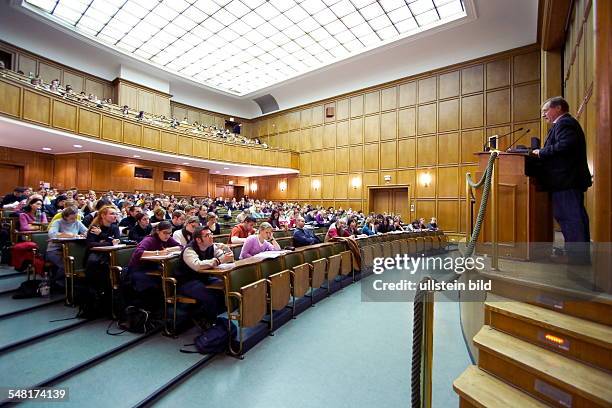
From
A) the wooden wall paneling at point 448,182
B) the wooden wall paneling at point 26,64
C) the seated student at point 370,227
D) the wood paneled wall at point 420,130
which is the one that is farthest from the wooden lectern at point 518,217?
the wooden wall paneling at point 26,64

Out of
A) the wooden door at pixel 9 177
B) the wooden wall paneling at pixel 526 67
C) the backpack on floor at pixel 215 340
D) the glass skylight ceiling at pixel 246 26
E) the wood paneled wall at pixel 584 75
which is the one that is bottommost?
the backpack on floor at pixel 215 340

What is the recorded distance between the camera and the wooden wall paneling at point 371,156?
44.5ft

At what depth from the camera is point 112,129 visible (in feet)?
32.4

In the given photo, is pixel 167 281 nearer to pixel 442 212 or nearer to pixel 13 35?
pixel 442 212

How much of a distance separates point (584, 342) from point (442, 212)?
10745 mm

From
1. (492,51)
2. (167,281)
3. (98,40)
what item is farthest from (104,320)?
(492,51)

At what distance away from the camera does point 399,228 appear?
9844 millimetres

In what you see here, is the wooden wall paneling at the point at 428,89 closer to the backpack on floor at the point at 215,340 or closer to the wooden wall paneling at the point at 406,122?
the wooden wall paneling at the point at 406,122

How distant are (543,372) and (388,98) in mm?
13325

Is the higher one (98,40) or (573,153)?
(98,40)

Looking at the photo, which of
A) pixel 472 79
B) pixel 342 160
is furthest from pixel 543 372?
pixel 342 160

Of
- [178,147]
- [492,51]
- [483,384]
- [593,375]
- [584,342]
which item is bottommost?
[483,384]

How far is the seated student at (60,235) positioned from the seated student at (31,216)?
1126mm

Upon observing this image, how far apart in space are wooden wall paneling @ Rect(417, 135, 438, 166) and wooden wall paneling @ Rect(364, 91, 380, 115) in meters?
2.65
